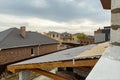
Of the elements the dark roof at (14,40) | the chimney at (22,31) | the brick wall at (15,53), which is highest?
the chimney at (22,31)

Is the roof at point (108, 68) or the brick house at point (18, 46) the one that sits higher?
the roof at point (108, 68)

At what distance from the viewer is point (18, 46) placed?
2219 centimetres

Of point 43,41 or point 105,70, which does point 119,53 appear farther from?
point 43,41

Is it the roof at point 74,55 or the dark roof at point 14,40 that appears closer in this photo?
the roof at point 74,55

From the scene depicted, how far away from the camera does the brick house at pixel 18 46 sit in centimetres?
2025

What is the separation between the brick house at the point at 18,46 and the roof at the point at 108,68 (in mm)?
18705

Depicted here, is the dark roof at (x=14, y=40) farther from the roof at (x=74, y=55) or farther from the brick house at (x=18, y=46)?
the roof at (x=74, y=55)

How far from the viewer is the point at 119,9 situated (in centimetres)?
177

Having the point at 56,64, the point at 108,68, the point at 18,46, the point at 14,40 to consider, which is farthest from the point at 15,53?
the point at 108,68

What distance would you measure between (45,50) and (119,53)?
27.3 metres

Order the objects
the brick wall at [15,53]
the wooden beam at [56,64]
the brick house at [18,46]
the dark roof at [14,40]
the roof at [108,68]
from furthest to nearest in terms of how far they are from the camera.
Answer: the dark roof at [14,40] < the brick house at [18,46] < the brick wall at [15,53] < the wooden beam at [56,64] < the roof at [108,68]

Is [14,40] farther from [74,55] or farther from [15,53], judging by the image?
[74,55]

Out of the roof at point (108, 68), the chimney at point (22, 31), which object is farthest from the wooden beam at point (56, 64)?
the chimney at point (22, 31)

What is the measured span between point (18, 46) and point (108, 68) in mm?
21298
